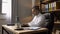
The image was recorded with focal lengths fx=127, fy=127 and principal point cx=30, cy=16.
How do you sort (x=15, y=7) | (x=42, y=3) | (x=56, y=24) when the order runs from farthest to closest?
(x=15, y=7) → (x=42, y=3) → (x=56, y=24)

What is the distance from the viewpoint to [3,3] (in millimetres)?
4848

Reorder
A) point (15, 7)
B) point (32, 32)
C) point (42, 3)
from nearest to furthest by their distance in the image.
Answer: point (32, 32) → point (42, 3) → point (15, 7)

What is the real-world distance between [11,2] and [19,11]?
45 centimetres

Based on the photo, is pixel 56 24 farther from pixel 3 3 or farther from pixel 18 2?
pixel 3 3

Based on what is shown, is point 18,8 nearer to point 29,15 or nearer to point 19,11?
point 19,11

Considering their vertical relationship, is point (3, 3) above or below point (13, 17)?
above

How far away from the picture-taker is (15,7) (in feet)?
15.7

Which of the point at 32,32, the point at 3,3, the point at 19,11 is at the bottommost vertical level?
the point at 32,32

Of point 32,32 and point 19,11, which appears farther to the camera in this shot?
point 19,11

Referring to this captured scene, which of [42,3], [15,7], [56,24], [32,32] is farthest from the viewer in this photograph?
[15,7]

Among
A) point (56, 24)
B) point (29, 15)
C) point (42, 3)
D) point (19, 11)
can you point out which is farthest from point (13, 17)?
point (56, 24)

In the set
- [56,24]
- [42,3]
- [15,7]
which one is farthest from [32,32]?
[15,7]

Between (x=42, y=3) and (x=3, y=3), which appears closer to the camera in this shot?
(x=42, y=3)

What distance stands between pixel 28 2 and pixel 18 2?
387 millimetres
